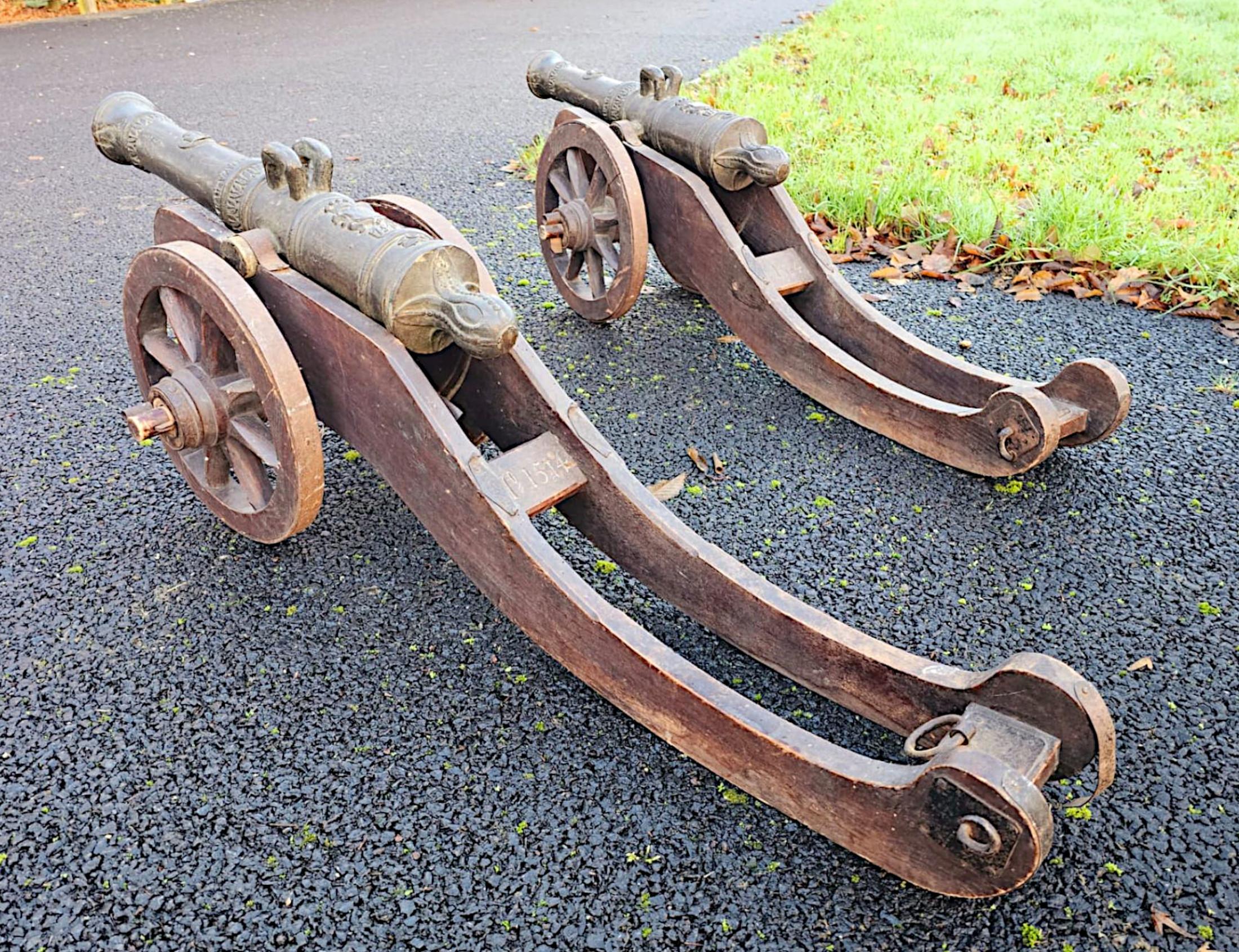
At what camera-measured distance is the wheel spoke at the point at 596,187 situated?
3084mm

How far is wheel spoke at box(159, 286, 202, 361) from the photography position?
2.20 m

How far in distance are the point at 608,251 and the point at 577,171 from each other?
273 millimetres

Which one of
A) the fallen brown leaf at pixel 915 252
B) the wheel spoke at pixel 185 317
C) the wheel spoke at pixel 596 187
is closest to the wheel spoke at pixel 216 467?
the wheel spoke at pixel 185 317

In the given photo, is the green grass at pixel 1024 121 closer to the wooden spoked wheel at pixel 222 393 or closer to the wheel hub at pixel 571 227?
the wheel hub at pixel 571 227

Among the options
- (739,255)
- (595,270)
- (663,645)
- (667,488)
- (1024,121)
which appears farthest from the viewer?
(1024,121)

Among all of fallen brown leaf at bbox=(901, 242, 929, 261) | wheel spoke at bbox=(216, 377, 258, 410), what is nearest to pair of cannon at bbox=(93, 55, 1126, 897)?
wheel spoke at bbox=(216, 377, 258, 410)

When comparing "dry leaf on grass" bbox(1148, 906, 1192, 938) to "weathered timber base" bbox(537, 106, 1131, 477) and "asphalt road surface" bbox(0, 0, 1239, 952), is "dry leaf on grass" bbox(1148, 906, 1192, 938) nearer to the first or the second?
"asphalt road surface" bbox(0, 0, 1239, 952)

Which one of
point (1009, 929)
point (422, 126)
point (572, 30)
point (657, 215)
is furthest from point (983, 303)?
point (572, 30)

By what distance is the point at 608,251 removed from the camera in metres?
3.20

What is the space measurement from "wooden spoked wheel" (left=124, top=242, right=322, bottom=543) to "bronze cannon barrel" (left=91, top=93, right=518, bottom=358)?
164mm

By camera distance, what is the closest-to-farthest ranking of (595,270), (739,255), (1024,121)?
1. (739,255)
2. (595,270)
3. (1024,121)

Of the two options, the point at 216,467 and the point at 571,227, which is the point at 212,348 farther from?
the point at 571,227

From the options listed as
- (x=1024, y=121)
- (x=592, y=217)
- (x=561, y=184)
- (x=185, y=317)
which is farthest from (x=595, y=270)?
(x=1024, y=121)

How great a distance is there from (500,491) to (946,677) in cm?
88
